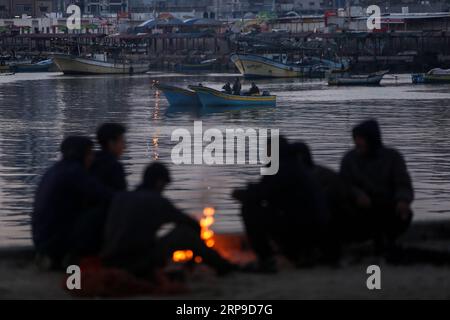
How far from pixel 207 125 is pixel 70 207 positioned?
1221 inches

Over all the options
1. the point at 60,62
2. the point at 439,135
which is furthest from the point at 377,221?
the point at 60,62

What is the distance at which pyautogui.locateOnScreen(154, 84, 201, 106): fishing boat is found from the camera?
5184cm

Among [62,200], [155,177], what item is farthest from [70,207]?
[155,177]

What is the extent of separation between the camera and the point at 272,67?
9362 centimetres

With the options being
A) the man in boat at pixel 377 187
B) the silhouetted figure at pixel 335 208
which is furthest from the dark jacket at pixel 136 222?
the man in boat at pixel 377 187

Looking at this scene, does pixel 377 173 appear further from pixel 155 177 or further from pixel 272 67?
pixel 272 67

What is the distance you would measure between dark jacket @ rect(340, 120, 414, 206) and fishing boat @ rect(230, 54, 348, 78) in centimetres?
8113

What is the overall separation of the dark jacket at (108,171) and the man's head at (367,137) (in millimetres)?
2014

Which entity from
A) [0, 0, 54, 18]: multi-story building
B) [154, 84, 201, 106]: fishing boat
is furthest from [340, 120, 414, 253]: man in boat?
[0, 0, 54, 18]: multi-story building

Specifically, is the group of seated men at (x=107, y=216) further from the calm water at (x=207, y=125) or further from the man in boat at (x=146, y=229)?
the calm water at (x=207, y=125)

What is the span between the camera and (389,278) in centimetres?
1030

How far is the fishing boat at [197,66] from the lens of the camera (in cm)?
11550
